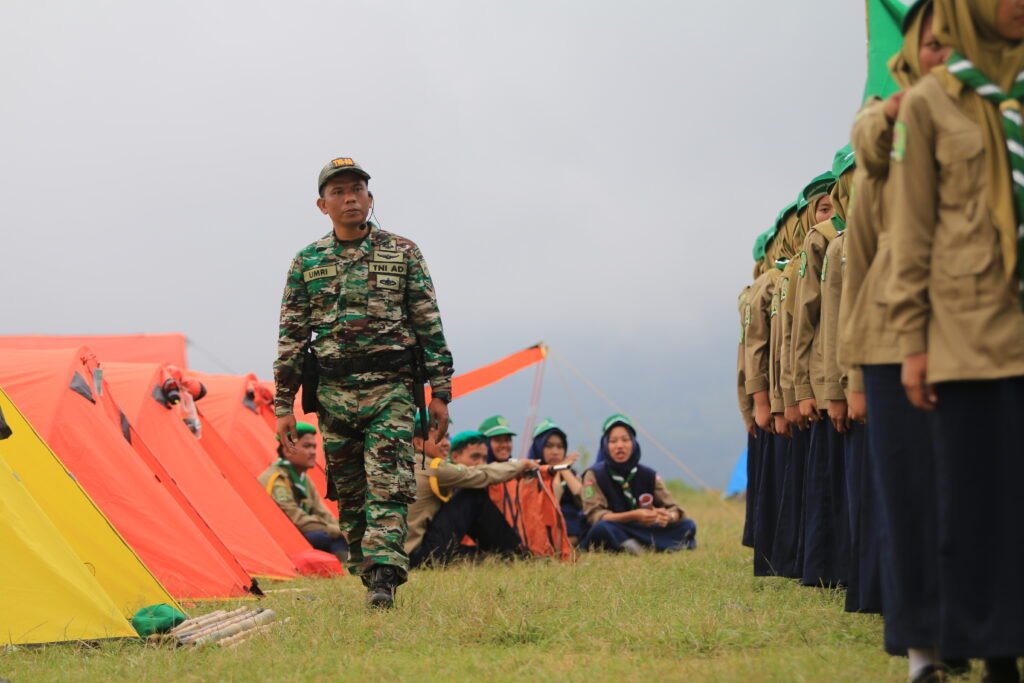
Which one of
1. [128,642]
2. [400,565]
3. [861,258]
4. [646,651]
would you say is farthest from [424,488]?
[861,258]

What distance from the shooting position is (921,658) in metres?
3.45

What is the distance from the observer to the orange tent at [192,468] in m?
8.57

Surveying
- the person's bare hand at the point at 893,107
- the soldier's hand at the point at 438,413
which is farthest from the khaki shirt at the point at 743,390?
the person's bare hand at the point at 893,107

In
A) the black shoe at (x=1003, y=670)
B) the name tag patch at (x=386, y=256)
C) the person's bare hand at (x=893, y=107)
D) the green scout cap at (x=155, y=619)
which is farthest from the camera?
the name tag patch at (x=386, y=256)

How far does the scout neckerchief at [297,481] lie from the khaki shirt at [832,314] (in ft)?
20.4

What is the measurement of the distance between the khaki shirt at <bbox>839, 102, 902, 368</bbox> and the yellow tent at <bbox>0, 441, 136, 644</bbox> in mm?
3015

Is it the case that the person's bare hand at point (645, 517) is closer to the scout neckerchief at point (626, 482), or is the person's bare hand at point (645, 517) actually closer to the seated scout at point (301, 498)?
the scout neckerchief at point (626, 482)

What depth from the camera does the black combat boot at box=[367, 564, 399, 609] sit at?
5770 mm

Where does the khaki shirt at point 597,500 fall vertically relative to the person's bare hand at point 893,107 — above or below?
below

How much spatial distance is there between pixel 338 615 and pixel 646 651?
1694mm

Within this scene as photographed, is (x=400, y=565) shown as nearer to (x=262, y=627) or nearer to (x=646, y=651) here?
(x=262, y=627)

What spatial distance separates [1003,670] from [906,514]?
1.50 ft

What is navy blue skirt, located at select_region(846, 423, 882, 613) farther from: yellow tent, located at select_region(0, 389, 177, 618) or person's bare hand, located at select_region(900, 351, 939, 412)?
yellow tent, located at select_region(0, 389, 177, 618)

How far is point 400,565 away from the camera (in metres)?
5.89
